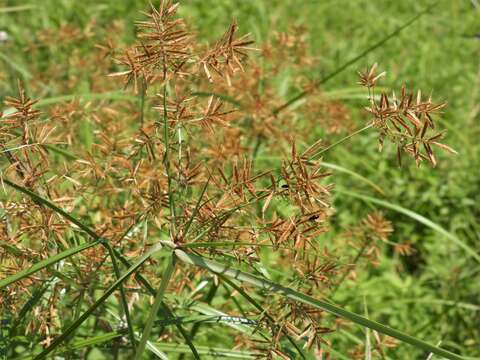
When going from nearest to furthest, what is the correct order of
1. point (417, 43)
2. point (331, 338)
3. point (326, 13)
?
point (331, 338) → point (417, 43) → point (326, 13)

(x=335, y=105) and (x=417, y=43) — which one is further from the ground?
(x=335, y=105)

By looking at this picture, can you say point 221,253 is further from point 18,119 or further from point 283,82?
point 283,82

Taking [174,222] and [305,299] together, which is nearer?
[305,299]

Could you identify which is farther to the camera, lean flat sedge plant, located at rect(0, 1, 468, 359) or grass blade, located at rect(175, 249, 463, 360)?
lean flat sedge plant, located at rect(0, 1, 468, 359)

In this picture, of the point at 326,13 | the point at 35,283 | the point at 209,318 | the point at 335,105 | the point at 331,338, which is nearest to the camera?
Result: the point at 35,283

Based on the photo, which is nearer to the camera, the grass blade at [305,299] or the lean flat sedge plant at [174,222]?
the grass blade at [305,299]

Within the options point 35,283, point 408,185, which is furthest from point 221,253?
point 408,185

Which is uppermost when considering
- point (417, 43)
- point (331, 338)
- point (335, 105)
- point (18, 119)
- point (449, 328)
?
point (18, 119)

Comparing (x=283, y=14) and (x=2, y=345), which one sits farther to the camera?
(x=283, y=14)
